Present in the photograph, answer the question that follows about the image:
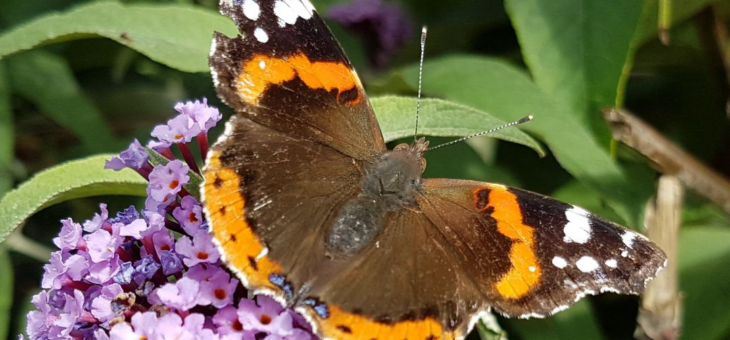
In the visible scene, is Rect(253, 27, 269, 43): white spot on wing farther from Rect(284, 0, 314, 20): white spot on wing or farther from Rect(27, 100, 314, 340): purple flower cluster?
Rect(27, 100, 314, 340): purple flower cluster

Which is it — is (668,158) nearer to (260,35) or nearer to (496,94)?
(496,94)

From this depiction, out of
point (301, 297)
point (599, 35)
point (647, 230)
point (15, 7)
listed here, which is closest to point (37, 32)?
point (15, 7)

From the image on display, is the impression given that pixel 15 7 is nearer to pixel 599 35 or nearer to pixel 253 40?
pixel 253 40

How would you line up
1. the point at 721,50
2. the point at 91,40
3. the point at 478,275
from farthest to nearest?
the point at 91,40 → the point at 721,50 → the point at 478,275

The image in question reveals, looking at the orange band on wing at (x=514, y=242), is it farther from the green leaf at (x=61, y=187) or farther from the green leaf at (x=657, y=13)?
the green leaf at (x=657, y=13)

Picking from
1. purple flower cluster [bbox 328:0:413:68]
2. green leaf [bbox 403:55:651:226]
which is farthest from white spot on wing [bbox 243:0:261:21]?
purple flower cluster [bbox 328:0:413:68]

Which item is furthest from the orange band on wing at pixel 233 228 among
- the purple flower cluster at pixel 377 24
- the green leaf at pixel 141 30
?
the purple flower cluster at pixel 377 24
